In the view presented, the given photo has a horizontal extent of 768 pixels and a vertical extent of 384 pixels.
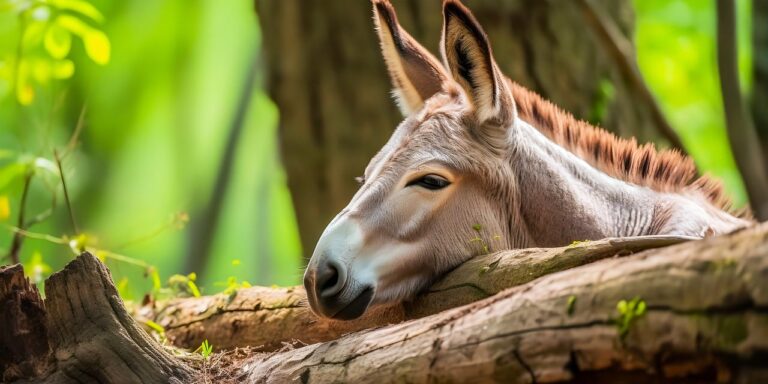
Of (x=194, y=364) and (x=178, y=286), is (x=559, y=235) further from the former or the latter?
(x=178, y=286)

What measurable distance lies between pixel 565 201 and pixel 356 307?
1273 mm

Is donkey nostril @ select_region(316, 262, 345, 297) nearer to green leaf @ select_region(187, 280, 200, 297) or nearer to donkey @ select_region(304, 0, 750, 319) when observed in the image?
donkey @ select_region(304, 0, 750, 319)

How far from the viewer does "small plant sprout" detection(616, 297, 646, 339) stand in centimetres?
232

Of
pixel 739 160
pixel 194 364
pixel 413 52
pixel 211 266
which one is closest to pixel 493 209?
pixel 413 52

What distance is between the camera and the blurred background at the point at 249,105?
6.52 meters

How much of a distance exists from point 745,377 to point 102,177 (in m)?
17.6

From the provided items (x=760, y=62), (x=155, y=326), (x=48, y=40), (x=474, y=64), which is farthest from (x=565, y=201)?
(x=48, y=40)

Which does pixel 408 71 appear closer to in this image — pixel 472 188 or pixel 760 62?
pixel 472 188

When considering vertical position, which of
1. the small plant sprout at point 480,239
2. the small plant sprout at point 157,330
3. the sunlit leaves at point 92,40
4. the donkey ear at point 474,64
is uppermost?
the sunlit leaves at point 92,40

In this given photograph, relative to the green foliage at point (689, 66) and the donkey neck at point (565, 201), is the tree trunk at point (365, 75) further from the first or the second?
the green foliage at point (689, 66)

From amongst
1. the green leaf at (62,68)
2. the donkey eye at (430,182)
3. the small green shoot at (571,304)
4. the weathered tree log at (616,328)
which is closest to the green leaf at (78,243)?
the green leaf at (62,68)

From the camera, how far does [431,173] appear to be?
4266mm

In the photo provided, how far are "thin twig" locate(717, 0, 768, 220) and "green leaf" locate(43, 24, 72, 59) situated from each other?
4330 millimetres

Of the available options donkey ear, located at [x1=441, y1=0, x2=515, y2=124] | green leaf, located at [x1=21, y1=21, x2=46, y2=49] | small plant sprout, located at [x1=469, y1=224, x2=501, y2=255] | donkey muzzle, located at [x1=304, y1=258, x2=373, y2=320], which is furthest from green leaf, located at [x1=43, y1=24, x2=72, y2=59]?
small plant sprout, located at [x1=469, y1=224, x2=501, y2=255]
